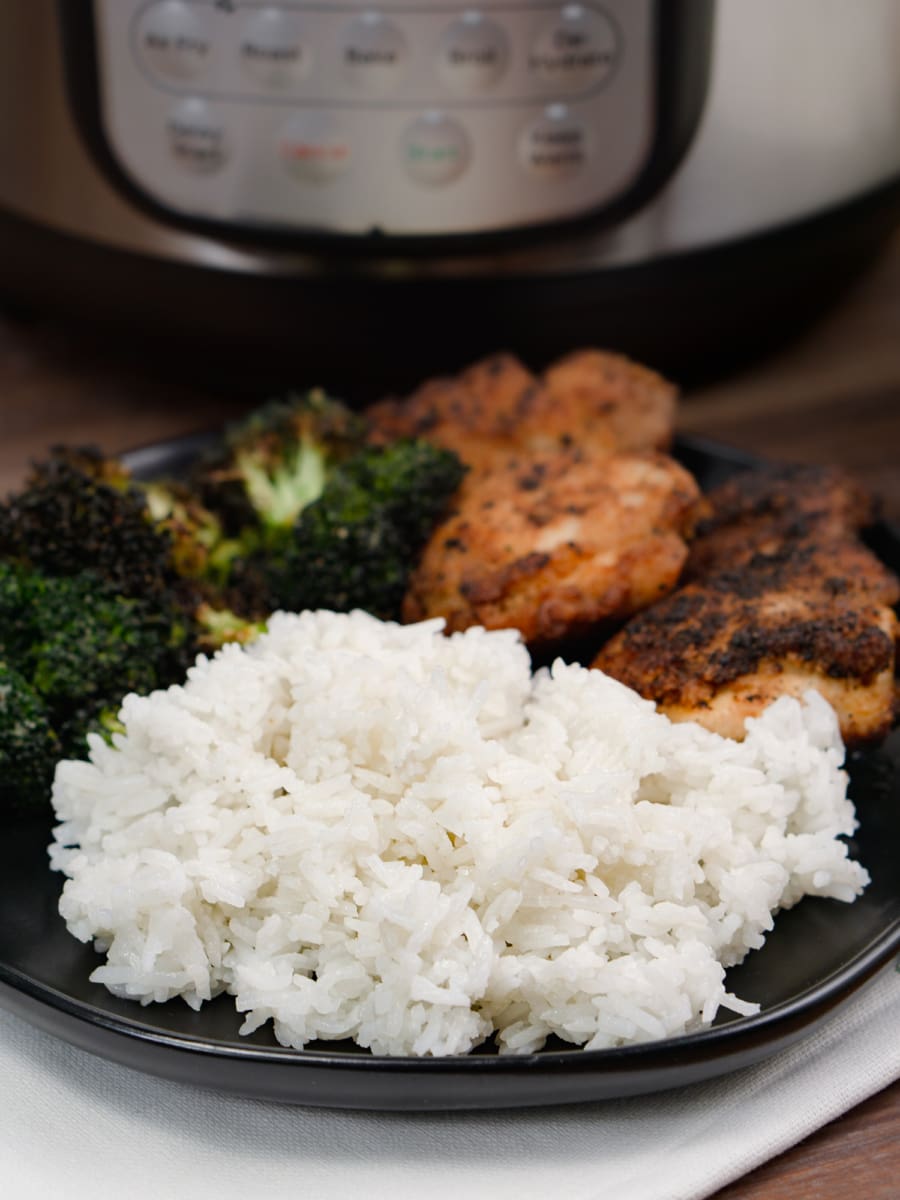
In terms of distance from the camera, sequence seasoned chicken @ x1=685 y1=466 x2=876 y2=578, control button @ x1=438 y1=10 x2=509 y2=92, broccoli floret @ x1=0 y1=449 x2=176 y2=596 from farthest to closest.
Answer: control button @ x1=438 y1=10 x2=509 y2=92 < seasoned chicken @ x1=685 y1=466 x2=876 y2=578 < broccoli floret @ x1=0 y1=449 x2=176 y2=596

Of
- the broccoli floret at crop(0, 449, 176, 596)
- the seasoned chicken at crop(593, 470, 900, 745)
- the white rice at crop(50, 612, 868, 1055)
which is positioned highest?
the broccoli floret at crop(0, 449, 176, 596)

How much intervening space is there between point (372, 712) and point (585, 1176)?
474 mm

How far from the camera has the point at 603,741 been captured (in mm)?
1430

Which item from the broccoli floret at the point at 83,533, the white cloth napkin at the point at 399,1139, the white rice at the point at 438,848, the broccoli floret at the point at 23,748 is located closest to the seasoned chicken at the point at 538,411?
the broccoli floret at the point at 83,533

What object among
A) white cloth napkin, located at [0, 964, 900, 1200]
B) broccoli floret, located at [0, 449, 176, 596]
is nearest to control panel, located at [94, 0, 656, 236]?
broccoli floret, located at [0, 449, 176, 596]

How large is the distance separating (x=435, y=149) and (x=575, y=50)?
0.24 metres

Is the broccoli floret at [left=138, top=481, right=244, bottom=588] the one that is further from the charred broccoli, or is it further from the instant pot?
the instant pot

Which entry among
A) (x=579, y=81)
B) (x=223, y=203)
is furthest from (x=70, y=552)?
(x=579, y=81)

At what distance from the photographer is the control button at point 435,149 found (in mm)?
2072

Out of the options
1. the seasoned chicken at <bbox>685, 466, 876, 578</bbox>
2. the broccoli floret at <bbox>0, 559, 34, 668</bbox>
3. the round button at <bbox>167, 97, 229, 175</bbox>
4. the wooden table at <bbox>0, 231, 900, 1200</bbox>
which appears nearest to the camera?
the broccoli floret at <bbox>0, 559, 34, 668</bbox>

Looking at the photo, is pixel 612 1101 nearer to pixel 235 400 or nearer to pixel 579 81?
pixel 579 81

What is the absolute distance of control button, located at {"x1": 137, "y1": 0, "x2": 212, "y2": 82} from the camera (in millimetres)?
2053

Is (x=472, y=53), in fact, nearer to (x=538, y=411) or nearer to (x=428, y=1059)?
(x=538, y=411)

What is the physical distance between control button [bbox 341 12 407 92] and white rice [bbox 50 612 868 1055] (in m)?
0.95
